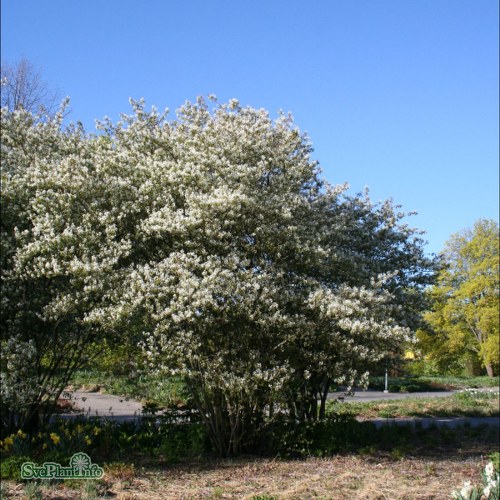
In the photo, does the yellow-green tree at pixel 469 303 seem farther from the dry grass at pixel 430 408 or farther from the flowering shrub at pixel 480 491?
the flowering shrub at pixel 480 491

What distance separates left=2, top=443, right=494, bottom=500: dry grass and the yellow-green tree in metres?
24.6

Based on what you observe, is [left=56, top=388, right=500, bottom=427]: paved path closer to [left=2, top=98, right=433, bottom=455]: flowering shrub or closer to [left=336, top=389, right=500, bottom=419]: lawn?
[left=336, top=389, right=500, bottom=419]: lawn

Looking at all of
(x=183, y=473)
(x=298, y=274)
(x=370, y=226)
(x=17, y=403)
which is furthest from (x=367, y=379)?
(x=17, y=403)

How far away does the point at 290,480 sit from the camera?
840cm

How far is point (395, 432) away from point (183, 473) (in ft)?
19.7

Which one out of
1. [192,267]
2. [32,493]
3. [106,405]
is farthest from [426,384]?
[32,493]

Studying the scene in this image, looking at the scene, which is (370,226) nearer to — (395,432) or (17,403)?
(395,432)

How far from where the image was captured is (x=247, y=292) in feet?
29.7

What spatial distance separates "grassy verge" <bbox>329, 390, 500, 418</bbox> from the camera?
18.9 m

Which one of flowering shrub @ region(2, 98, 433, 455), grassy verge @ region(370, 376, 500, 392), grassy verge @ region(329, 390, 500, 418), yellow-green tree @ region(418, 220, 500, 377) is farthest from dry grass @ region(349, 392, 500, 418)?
yellow-green tree @ region(418, 220, 500, 377)

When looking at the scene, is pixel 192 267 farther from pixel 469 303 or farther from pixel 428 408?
pixel 469 303

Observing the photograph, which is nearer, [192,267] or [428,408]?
[192,267]

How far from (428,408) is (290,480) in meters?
13.2

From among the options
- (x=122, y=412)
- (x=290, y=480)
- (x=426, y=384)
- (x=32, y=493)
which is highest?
(x=426, y=384)
